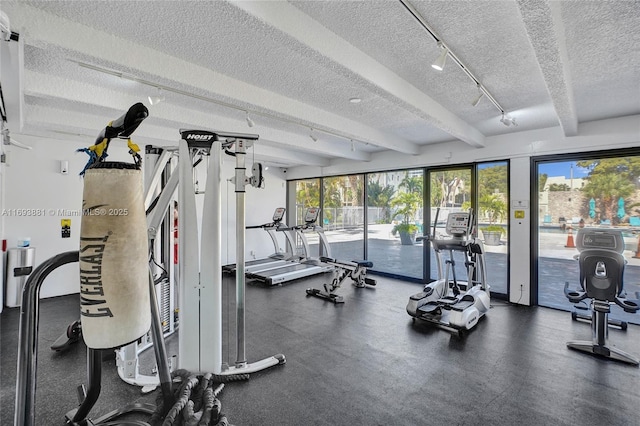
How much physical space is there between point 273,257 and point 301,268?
1365mm

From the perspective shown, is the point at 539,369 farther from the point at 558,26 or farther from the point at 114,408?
the point at 114,408

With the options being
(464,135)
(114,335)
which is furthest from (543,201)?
(114,335)

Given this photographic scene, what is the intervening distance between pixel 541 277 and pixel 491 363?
2658mm

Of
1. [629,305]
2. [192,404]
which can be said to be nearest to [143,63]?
[192,404]

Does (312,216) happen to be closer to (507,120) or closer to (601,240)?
(507,120)

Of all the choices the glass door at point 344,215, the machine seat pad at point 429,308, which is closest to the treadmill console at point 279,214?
the glass door at point 344,215

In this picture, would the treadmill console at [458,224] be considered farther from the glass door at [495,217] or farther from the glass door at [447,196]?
the glass door at [495,217]

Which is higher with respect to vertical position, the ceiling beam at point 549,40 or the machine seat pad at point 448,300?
the ceiling beam at point 549,40

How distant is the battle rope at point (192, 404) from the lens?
168 cm

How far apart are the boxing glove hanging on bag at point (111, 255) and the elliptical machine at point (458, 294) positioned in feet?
11.1

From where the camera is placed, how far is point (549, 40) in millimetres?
1859

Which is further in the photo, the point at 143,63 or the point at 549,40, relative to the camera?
the point at 143,63

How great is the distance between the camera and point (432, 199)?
5797mm

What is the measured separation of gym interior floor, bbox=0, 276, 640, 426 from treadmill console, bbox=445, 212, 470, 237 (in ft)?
3.90
